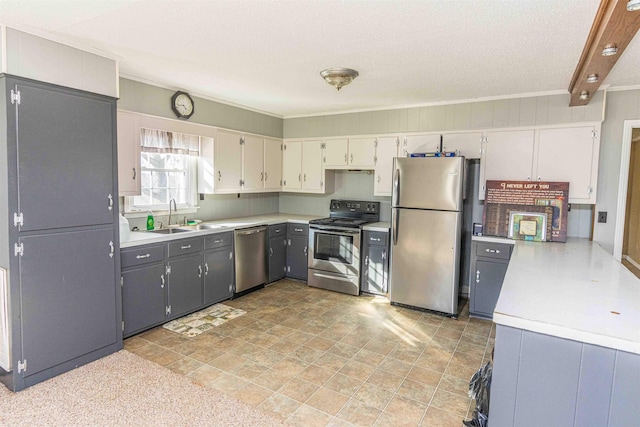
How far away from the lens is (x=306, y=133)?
5469 mm

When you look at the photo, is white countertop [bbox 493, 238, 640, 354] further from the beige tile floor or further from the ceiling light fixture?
the ceiling light fixture

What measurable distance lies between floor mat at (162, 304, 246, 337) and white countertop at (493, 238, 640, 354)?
2683mm

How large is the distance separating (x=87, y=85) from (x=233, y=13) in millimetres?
1374

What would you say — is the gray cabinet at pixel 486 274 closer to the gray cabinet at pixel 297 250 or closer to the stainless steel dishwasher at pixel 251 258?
the gray cabinet at pixel 297 250

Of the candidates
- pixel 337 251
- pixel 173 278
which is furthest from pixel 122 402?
pixel 337 251

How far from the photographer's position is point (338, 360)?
3.00 meters

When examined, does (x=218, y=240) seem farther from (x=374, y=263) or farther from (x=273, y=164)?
(x=374, y=263)

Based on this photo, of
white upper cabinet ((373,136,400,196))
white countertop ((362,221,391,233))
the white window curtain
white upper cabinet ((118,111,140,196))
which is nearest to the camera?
white upper cabinet ((118,111,140,196))

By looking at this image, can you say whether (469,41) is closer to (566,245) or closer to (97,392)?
(566,245)

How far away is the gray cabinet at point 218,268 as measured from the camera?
13.2 ft

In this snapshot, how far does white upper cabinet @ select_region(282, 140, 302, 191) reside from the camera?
18.1ft

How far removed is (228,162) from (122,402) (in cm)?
297

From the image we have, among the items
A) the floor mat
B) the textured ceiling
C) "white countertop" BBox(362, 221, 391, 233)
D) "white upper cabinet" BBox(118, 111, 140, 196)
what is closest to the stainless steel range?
"white countertop" BBox(362, 221, 391, 233)

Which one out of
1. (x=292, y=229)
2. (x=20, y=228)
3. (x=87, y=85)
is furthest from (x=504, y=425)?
(x=292, y=229)
